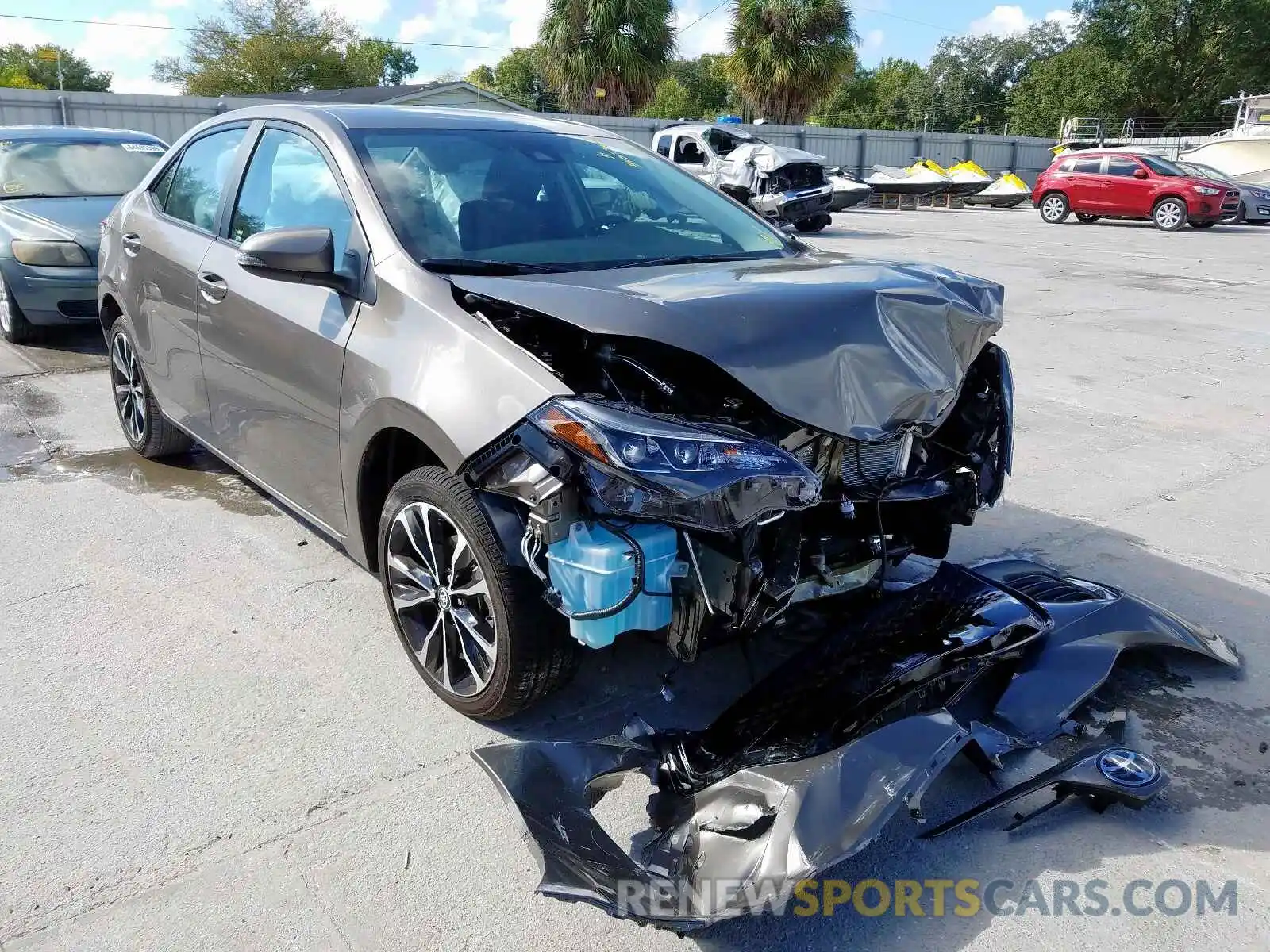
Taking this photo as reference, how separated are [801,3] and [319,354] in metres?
38.0

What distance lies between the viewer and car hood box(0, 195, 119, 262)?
7.67 meters

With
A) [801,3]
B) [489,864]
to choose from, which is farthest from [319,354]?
[801,3]

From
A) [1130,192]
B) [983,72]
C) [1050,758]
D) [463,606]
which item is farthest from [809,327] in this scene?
[983,72]

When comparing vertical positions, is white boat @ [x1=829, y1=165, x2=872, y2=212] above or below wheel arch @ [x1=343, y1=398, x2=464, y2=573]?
above

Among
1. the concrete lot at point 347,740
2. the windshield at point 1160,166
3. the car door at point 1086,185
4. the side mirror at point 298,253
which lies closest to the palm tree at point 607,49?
the car door at point 1086,185

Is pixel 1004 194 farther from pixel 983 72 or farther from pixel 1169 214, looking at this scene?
pixel 983 72

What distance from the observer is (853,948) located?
7.13 feet

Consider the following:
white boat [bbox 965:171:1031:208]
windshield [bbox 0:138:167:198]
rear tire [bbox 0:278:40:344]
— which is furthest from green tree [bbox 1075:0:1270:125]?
rear tire [bbox 0:278:40:344]

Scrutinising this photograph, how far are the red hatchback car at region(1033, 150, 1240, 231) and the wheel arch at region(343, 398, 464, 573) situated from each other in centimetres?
2432

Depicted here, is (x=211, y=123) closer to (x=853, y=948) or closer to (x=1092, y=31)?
(x=853, y=948)

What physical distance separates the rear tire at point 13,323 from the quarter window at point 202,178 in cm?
426

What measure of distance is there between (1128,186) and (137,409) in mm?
23952

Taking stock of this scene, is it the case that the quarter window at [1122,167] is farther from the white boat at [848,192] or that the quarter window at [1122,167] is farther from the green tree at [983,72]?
the green tree at [983,72]

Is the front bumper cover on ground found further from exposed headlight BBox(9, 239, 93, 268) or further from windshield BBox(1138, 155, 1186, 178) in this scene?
windshield BBox(1138, 155, 1186, 178)
